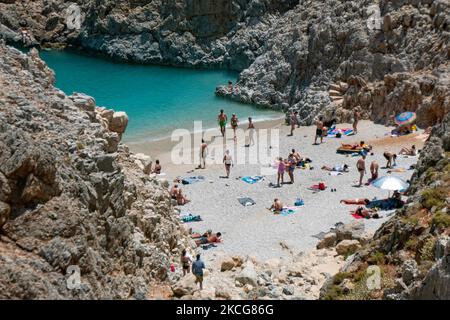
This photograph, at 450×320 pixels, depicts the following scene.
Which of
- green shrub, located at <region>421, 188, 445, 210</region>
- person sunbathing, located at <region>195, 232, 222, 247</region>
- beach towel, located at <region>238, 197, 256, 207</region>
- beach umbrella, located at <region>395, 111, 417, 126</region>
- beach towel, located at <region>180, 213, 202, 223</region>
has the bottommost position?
person sunbathing, located at <region>195, 232, 222, 247</region>

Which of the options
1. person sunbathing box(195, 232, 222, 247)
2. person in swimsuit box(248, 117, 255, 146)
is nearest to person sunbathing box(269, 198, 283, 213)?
person sunbathing box(195, 232, 222, 247)

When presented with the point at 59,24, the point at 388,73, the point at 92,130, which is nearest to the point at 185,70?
the point at 59,24

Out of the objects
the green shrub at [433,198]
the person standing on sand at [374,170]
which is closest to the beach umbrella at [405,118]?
the person standing on sand at [374,170]

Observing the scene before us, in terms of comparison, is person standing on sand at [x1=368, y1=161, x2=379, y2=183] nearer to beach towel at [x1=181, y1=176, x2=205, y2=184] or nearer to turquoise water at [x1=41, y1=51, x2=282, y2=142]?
beach towel at [x1=181, y1=176, x2=205, y2=184]

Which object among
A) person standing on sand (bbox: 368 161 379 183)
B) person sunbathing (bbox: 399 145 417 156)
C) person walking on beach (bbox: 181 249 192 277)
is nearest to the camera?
person walking on beach (bbox: 181 249 192 277)

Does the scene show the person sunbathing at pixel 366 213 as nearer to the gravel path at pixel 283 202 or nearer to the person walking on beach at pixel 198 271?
the gravel path at pixel 283 202

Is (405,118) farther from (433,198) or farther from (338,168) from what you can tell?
(433,198)

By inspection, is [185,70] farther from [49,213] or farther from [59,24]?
[49,213]
